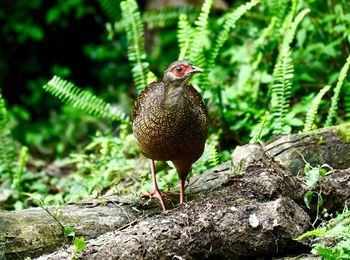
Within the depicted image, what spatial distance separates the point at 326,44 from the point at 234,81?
1305mm

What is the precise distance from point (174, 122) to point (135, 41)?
9.06 feet

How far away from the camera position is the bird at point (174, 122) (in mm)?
4418

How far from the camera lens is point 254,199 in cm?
410

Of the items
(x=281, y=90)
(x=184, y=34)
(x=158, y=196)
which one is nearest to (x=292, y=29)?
(x=281, y=90)

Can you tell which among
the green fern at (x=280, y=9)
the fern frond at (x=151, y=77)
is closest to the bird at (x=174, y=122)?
the fern frond at (x=151, y=77)

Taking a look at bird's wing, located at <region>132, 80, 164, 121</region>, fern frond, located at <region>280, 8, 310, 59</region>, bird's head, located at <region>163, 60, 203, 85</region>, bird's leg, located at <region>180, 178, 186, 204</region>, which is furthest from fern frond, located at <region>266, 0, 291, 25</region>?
bird's leg, located at <region>180, 178, 186, 204</region>

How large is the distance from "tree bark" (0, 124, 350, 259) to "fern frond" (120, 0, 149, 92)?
7.95ft

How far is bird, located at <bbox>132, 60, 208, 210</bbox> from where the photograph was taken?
4418 millimetres

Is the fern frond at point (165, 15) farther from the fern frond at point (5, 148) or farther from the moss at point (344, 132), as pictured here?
the moss at point (344, 132)

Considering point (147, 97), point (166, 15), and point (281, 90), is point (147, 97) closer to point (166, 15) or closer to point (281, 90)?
point (281, 90)

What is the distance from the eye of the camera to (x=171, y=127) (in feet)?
14.4

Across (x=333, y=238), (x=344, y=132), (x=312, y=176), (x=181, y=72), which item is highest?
(x=181, y=72)

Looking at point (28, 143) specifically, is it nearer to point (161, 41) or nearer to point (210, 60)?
point (161, 41)

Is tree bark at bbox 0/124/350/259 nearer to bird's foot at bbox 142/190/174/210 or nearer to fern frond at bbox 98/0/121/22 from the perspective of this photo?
bird's foot at bbox 142/190/174/210
